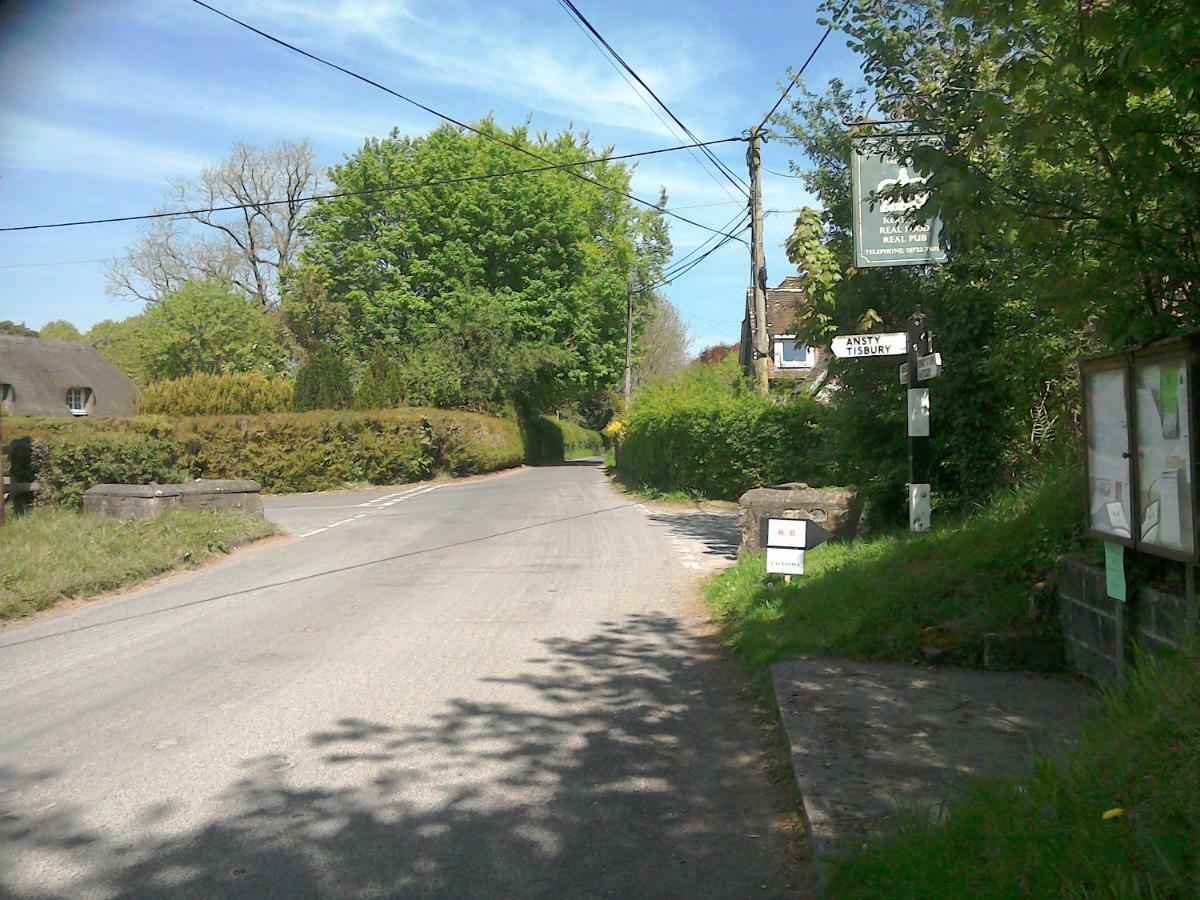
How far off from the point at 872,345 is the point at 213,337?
161ft

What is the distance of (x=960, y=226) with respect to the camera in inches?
231

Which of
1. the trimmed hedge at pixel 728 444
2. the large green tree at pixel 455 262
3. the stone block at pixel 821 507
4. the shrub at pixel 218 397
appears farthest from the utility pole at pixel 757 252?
the large green tree at pixel 455 262

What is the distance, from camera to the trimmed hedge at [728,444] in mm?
22094

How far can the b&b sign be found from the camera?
31.4 feet

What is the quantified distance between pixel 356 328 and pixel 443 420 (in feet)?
39.3

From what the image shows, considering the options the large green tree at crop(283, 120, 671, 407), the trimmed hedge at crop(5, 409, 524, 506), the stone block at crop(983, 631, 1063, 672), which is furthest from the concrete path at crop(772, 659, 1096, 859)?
the large green tree at crop(283, 120, 671, 407)

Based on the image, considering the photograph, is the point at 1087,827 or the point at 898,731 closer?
the point at 1087,827

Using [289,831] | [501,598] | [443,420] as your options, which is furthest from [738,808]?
[443,420]

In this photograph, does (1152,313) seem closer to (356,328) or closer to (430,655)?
(430,655)

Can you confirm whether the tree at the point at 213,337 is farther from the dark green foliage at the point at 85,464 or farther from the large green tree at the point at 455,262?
the dark green foliage at the point at 85,464

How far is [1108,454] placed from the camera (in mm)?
5570

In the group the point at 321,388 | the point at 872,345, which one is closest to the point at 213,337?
the point at 321,388

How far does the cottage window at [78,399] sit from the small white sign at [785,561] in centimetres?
4725

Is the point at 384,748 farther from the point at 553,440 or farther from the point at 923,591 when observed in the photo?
the point at 553,440
